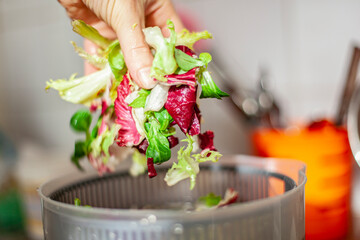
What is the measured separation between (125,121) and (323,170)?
0.38m

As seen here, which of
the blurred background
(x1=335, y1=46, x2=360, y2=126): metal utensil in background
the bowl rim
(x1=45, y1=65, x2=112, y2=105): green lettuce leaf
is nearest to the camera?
the bowl rim

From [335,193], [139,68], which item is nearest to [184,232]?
[139,68]

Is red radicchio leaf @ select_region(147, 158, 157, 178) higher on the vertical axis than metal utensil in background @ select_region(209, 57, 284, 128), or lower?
higher

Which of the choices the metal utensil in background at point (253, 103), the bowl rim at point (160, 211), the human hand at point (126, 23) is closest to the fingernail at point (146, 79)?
the human hand at point (126, 23)

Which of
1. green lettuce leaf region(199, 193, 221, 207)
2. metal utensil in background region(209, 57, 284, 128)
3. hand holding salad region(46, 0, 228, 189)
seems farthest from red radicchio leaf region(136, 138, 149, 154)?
metal utensil in background region(209, 57, 284, 128)

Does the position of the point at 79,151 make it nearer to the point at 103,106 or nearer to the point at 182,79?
the point at 103,106

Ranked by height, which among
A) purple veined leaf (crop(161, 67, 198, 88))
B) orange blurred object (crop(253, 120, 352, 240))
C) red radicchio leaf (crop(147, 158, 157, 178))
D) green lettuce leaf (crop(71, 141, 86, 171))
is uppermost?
purple veined leaf (crop(161, 67, 198, 88))

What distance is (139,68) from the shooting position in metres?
0.32

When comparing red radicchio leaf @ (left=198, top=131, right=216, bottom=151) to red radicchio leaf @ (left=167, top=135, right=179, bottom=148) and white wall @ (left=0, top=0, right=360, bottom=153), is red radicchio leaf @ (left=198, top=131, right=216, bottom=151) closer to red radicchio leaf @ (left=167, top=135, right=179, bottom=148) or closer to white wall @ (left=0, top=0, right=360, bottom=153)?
red radicchio leaf @ (left=167, top=135, right=179, bottom=148)

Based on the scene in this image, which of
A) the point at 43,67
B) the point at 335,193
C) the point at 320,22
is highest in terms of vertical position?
the point at 320,22

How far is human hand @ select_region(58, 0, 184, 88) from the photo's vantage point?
0.33m

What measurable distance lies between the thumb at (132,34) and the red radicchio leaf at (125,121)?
25 millimetres

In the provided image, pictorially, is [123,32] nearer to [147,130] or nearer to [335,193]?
[147,130]

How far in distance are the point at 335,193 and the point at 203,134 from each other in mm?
337
